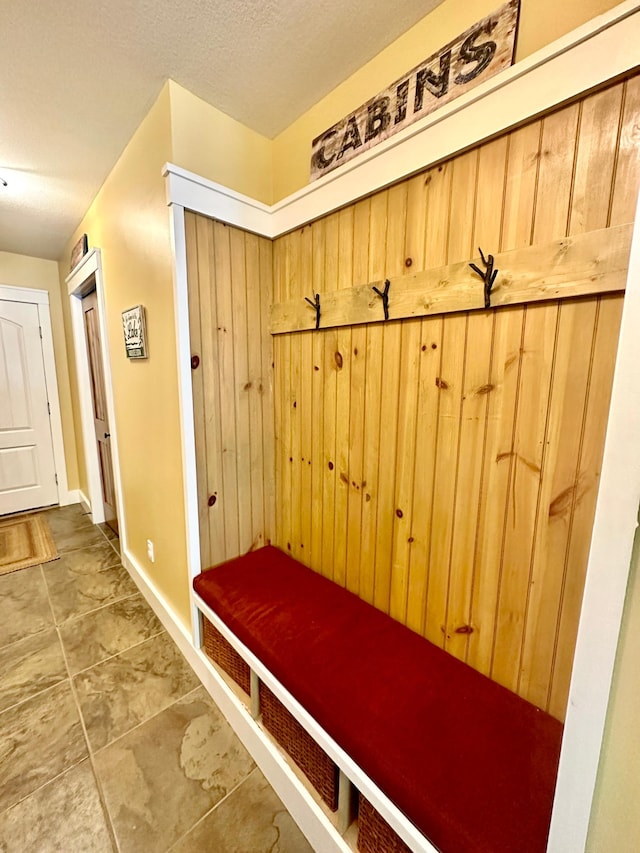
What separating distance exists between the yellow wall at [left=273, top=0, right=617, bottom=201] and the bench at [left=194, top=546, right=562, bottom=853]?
177cm

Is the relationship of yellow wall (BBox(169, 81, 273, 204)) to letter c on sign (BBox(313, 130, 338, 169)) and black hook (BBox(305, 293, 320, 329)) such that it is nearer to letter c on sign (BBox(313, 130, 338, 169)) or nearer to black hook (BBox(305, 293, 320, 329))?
letter c on sign (BBox(313, 130, 338, 169))

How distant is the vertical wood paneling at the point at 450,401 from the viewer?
0.84 m

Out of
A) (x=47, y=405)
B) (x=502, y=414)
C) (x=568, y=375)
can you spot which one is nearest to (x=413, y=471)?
(x=502, y=414)

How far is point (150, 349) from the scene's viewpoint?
5.39 ft

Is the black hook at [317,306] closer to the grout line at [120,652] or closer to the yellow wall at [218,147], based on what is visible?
the yellow wall at [218,147]

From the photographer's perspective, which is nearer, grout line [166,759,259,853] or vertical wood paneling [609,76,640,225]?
vertical wood paneling [609,76,640,225]

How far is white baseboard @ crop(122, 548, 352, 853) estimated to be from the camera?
1.01 m

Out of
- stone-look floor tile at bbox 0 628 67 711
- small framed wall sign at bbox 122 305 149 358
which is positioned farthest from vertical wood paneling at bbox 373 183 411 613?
stone-look floor tile at bbox 0 628 67 711

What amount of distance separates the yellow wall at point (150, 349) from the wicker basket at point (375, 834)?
108 cm

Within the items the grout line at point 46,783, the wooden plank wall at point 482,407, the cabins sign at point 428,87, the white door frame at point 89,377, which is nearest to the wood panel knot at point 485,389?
the wooden plank wall at point 482,407

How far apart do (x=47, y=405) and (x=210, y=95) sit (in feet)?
10.9

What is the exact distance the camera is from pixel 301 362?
156 cm

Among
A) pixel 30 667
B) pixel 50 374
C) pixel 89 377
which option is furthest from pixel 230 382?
pixel 50 374

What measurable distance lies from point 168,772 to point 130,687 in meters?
0.47
